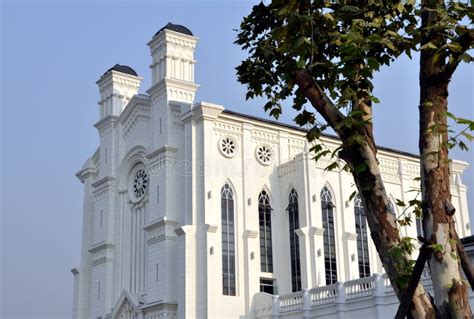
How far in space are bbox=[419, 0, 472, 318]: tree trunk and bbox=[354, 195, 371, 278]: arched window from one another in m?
31.2

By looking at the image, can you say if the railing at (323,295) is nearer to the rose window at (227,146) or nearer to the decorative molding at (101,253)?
the rose window at (227,146)

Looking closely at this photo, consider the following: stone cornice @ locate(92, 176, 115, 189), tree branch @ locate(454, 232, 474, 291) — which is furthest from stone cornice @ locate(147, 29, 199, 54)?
tree branch @ locate(454, 232, 474, 291)

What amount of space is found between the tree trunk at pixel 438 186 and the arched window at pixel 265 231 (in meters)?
28.8

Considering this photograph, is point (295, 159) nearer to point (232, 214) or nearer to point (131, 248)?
point (232, 214)

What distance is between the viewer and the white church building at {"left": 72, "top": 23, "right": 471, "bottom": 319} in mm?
32938

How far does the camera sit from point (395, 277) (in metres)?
6.32

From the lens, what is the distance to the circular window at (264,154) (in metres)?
36.5

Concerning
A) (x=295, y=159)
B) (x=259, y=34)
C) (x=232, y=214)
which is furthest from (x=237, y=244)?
(x=259, y=34)

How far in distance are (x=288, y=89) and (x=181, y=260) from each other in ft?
82.1

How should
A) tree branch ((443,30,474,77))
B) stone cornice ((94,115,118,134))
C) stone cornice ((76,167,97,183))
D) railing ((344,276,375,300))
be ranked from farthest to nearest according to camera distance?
stone cornice ((76,167,97,183)), stone cornice ((94,115,118,134)), railing ((344,276,375,300)), tree branch ((443,30,474,77))

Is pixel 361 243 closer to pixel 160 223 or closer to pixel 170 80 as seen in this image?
pixel 160 223

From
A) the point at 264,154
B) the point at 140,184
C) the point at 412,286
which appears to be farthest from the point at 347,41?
the point at 140,184

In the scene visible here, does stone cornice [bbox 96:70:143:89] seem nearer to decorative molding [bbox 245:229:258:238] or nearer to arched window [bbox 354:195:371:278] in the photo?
decorative molding [bbox 245:229:258:238]

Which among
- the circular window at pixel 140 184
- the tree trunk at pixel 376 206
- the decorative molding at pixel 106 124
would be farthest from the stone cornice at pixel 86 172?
the tree trunk at pixel 376 206
